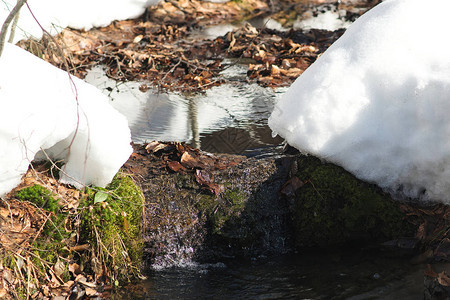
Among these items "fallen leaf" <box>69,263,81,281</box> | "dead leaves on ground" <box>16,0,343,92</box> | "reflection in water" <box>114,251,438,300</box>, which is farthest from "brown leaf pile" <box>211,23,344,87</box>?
"fallen leaf" <box>69,263,81,281</box>

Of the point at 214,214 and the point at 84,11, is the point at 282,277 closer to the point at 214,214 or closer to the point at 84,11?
the point at 214,214

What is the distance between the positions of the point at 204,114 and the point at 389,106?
2.75 meters

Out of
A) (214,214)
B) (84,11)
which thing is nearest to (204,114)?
(214,214)

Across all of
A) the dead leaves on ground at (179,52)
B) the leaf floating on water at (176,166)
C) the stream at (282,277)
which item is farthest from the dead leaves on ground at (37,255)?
the dead leaves on ground at (179,52)

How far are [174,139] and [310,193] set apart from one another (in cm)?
192

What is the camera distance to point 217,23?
39.0ft

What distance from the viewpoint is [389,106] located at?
3945 mm

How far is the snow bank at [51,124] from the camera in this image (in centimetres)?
322

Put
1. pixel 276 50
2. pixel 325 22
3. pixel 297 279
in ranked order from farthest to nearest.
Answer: pixel 325 22 → pixel 276 50 → pixel 297 279

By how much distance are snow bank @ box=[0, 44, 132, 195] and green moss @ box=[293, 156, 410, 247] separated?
1491 millimetres

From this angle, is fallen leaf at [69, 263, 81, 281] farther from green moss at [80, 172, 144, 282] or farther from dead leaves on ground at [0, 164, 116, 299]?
green moss at [80, 172, 144, 282]

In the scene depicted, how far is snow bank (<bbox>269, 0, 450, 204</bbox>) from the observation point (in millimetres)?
3812

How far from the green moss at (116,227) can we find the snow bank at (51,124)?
15cm

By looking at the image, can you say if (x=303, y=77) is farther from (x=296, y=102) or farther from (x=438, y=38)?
(x=438, y=38)
